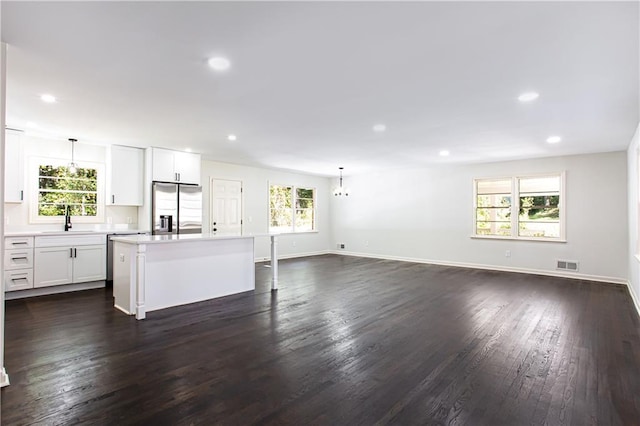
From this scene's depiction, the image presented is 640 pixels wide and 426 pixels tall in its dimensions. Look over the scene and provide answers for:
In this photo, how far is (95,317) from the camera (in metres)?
3.94

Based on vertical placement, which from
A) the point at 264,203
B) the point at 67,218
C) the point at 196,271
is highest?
the point at 264,203

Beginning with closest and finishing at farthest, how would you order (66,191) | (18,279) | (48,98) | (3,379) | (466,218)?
(3,379), (48,98), (18,279), (66,191), (466,218)

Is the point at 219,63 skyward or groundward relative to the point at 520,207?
skyward

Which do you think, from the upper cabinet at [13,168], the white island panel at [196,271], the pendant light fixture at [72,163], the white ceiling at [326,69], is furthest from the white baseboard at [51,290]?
the white ceiling at [326,69]

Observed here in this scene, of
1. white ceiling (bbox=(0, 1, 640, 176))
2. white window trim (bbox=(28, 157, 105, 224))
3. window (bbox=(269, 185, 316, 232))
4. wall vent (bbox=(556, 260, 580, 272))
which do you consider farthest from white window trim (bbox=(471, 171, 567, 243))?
white window trim (bbox=(28, 157, 105, 224))

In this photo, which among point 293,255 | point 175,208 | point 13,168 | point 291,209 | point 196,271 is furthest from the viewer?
point 291,209

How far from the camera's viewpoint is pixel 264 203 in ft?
28.7

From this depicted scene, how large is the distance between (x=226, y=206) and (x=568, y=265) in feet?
24.4

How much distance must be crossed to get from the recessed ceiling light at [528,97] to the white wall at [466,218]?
4.15 metres

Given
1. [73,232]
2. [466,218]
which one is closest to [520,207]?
[466,218]

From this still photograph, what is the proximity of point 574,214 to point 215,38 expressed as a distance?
23.7 feet

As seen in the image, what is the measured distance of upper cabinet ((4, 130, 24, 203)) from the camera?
4.92 meters

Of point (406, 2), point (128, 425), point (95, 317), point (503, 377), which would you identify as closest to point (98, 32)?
point (406, 2)

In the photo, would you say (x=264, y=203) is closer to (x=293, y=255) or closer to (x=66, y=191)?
(x=293, y=255)
